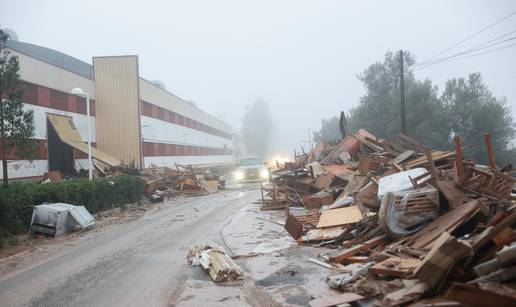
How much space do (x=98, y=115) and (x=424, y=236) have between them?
30.3 meters

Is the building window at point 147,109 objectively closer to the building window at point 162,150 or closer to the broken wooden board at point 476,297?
the building window at point 162,150

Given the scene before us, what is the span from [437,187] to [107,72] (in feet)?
100

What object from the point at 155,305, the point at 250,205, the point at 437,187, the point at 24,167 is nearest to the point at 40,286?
the point at 155,305

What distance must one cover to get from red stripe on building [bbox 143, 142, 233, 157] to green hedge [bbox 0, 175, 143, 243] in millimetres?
14685

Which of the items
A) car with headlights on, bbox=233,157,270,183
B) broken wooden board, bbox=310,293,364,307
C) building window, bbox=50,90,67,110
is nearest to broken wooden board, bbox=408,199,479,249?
broken wooden board, bbox=310,293,364,307

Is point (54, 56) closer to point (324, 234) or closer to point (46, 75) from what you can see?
point (46, 75)

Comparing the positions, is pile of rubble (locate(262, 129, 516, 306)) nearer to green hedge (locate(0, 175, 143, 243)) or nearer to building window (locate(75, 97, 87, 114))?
green hedge (locate(0, 175, 143, 243))

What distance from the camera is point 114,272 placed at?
26.2ft

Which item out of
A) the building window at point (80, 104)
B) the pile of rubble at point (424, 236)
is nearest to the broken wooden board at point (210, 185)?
the building window at point (80, 104)

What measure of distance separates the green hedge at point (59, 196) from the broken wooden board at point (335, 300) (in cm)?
984

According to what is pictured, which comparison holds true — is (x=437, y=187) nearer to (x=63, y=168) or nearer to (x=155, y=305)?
(x=155, y=305)

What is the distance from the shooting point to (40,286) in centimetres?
731

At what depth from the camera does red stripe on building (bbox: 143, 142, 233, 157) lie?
3662 cm

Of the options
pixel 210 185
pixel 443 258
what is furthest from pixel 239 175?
pixel 443 258
